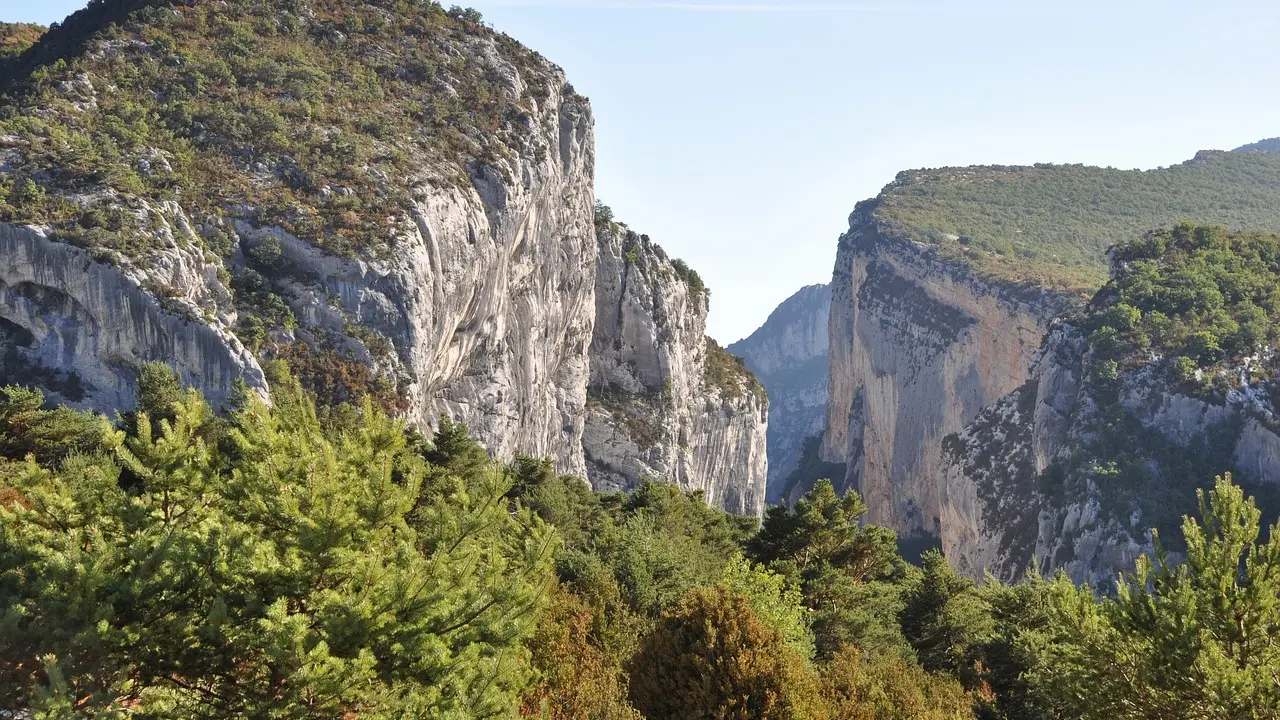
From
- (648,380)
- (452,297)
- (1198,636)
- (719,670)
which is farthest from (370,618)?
(648,380)

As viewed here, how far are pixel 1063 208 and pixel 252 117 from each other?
95.3m

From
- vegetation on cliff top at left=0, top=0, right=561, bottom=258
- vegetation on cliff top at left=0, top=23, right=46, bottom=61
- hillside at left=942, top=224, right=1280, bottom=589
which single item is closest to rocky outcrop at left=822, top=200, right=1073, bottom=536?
hillside at left=942, top=224, right=1280, bottom=589

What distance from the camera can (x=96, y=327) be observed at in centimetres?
3225

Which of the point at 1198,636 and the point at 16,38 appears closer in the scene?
the point at 1198,636

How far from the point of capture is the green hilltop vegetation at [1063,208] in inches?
3573

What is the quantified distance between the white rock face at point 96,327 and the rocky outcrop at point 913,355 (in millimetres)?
57860

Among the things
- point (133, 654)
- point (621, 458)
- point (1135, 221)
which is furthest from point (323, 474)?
point (1135, 221)

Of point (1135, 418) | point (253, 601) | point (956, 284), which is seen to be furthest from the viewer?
point (956, 284)

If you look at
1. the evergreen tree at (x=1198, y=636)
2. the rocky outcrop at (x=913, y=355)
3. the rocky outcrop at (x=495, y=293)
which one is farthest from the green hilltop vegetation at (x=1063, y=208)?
the evergreen tree at (x=1198, y=636)

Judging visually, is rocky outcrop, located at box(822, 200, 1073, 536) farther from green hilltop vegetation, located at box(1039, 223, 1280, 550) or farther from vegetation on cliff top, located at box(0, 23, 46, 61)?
vegetation on cliff top, located at box(0, 23, 46, 61)

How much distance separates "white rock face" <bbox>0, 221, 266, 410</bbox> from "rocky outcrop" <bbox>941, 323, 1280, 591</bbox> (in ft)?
130

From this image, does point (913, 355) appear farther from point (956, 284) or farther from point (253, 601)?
point (253, 601)

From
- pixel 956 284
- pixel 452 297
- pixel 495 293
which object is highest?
pixel 956 284

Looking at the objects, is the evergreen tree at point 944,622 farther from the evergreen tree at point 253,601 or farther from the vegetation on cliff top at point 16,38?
the vegetation on cliff top at point 16,38
